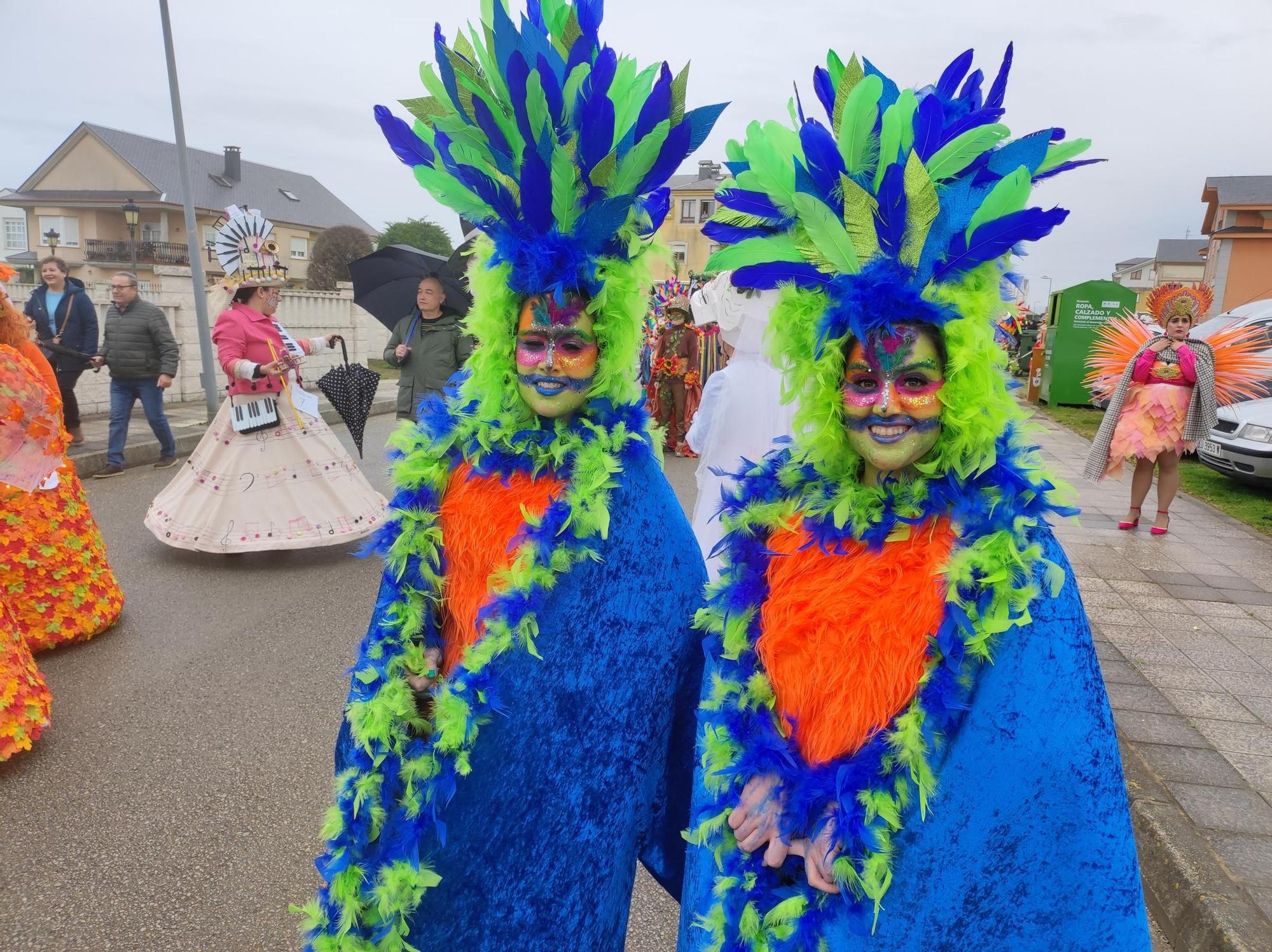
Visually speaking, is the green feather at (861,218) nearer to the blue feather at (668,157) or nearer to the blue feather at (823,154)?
the blue feather at (823,154)

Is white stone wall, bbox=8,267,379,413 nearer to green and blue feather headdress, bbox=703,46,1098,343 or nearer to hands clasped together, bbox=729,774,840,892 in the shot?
green and blue feather headdress, bbox=703,46,1098,343

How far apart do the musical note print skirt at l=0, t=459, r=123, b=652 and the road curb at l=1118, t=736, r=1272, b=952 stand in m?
4.86

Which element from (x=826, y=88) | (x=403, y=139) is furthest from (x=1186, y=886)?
(x=403, y=139)

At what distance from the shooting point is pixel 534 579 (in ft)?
6.37

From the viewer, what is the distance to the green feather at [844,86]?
5.98 ft

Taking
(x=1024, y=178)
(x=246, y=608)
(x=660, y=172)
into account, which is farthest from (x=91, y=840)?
(x=1024, y=178)

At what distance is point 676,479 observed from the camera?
9477 millimetres

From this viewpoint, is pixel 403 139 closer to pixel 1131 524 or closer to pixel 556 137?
pixel 556 137

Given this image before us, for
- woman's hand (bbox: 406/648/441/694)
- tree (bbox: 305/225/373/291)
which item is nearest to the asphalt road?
woman's hand (bbox: 406/648/441/694)

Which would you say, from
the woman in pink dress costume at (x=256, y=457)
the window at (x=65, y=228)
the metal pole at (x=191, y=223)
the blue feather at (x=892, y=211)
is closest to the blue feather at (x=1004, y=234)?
the blue feather at (x=892, y=211)

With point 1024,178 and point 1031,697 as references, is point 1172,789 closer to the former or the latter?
point 1031,697

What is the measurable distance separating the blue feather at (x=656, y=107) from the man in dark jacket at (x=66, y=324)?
29.2ft

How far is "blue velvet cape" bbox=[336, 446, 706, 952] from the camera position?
75.5 inches

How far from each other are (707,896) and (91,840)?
2.36 m
